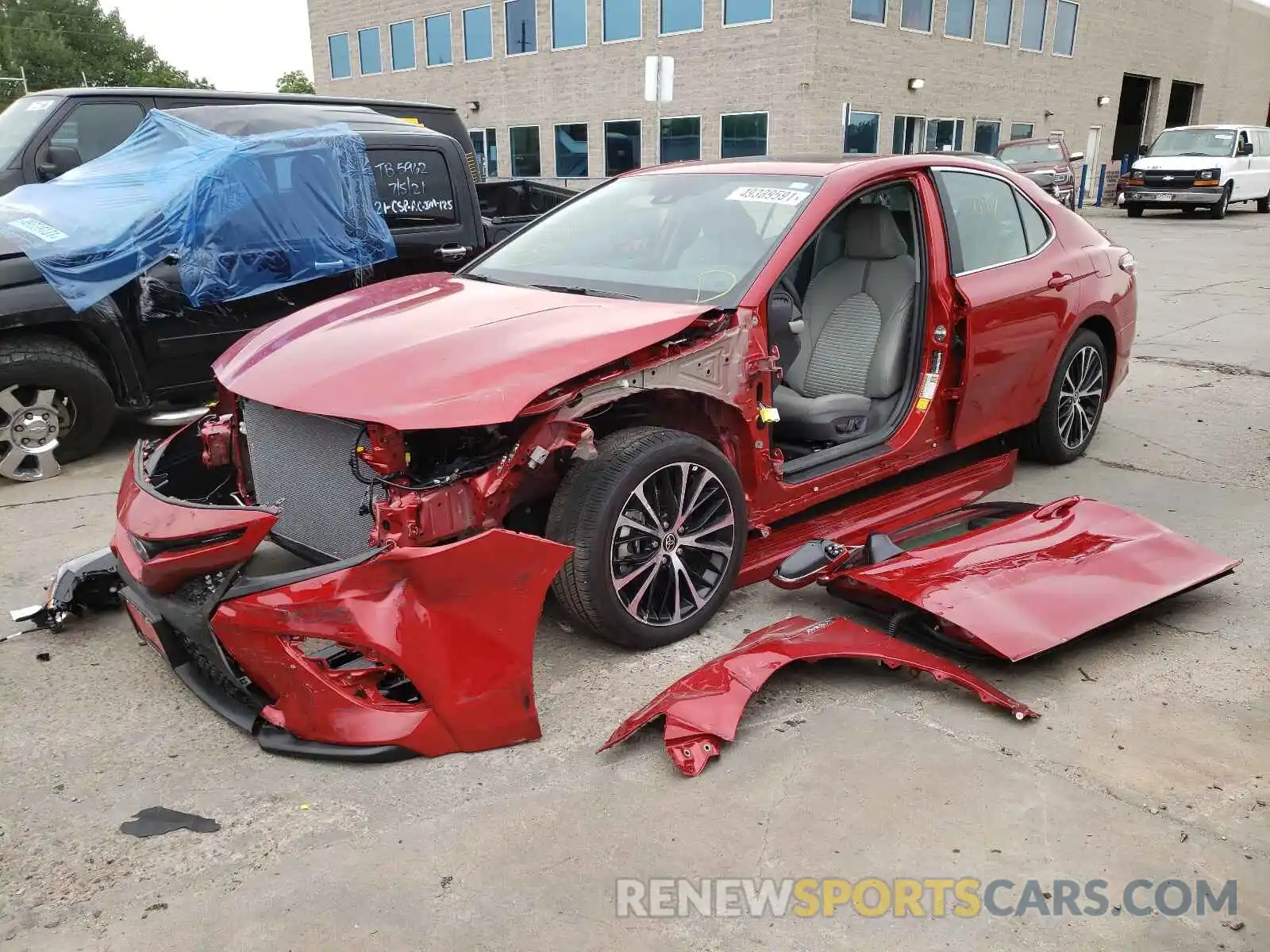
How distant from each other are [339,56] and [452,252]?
30740 mm

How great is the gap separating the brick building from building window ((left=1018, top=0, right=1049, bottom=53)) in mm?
63

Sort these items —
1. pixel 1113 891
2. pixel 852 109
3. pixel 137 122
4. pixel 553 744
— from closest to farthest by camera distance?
pixel 1113 891
pixel 553 744
pixel 137 122
pixel 852 109

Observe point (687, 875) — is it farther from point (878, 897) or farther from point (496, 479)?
point (496, 479)

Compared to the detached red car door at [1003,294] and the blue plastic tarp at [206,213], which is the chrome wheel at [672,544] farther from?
the blue plastic tarp at [206,213]

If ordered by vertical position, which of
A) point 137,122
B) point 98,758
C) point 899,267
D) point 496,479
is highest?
point 137,122

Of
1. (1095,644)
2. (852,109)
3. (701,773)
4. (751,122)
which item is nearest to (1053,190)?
(852,109)

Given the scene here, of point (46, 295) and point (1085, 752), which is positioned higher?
point (46, 295)

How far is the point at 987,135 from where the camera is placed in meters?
27.2

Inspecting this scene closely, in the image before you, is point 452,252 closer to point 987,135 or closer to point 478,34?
point 987,135

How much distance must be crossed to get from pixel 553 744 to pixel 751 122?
73.3ft

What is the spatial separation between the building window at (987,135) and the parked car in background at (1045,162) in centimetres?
391

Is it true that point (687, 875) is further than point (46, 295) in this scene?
No

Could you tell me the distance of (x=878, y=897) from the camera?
2271 mm

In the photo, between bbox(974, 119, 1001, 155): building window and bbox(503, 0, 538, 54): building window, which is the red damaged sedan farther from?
bbox(503, 0, 538, 54): building window
